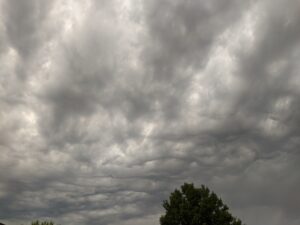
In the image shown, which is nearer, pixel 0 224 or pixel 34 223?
pixel 34 223

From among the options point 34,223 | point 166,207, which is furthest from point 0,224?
point 166,207

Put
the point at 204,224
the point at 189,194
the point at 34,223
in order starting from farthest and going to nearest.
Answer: the point at 34,223 < the point at 189,194 < the point at 204,224

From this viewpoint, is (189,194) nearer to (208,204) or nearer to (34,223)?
(208,204)

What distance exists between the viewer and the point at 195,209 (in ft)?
182

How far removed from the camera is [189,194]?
5831 centimetres

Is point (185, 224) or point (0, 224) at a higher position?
point (0, 224)

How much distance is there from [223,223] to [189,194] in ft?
23.6

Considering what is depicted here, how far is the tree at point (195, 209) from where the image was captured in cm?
5488

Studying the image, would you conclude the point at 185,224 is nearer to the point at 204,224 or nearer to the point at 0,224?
the point at 204,224

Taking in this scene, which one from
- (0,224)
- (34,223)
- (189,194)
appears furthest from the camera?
(0,224)

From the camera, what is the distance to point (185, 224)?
55.3 m

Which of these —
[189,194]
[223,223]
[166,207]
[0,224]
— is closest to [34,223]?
[0,224]

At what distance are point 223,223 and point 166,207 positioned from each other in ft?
32.1

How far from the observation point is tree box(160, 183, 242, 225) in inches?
2160
